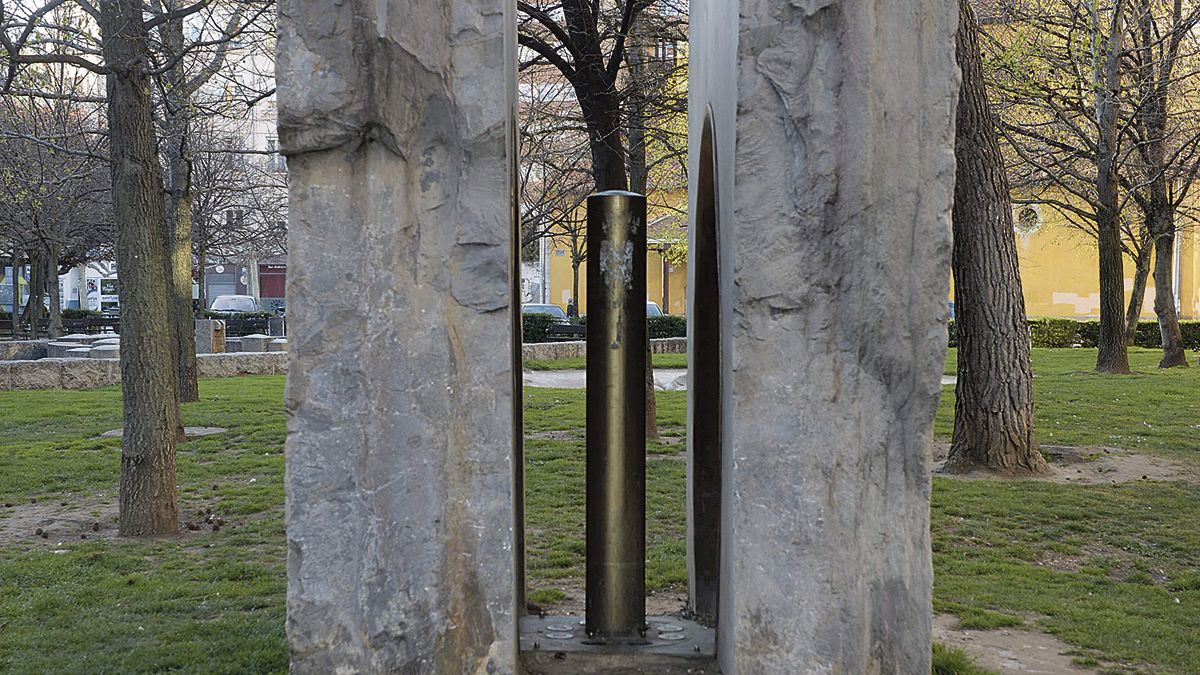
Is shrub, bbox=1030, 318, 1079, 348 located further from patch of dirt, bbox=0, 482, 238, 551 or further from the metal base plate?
the metal base plate

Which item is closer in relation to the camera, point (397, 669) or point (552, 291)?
point (397, 669)

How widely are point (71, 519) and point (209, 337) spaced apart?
49.5 ft

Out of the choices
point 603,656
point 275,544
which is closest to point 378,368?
point 603,656

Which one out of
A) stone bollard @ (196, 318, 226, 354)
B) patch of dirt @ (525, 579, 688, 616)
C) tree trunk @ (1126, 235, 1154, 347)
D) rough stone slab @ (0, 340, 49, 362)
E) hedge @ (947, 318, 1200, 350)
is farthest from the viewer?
hedge @ (947, 318, 1200, 350)

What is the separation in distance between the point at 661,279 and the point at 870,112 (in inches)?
1587

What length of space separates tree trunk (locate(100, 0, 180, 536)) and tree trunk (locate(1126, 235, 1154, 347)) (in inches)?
858

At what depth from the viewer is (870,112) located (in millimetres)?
3645

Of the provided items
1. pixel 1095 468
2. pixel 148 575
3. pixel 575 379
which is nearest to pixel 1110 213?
pixel 1095 468

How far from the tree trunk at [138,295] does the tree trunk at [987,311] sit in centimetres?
676

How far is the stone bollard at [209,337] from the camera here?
23.1m

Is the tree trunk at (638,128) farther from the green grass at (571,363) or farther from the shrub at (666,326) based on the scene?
the shrub at (666,326)

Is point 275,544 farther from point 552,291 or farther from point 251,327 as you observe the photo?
point 552,291

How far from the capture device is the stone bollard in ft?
75.8

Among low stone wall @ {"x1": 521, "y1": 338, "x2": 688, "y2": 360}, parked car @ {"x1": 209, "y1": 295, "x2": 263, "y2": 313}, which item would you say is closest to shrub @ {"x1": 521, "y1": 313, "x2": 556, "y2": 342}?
low stone wall @ {"x1": 521, "y1": 338, "x2": 688, "y2": 360}
